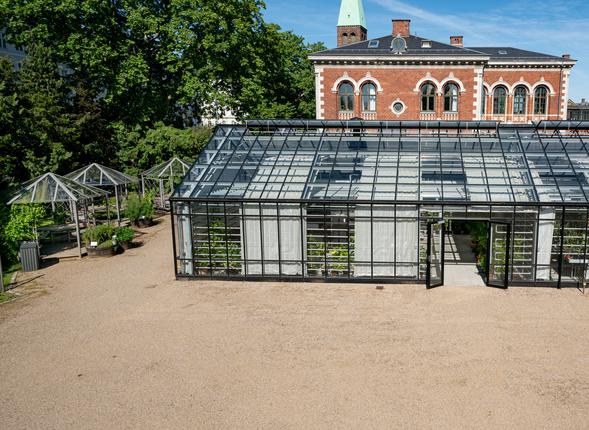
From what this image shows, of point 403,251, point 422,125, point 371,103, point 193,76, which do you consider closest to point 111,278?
point 403,251

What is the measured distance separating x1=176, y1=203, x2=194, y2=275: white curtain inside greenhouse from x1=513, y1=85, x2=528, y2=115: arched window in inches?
1463

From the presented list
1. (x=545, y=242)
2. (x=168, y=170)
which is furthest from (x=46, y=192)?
(x=545, y=242)

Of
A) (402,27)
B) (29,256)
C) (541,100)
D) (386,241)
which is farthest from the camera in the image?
(541,100)

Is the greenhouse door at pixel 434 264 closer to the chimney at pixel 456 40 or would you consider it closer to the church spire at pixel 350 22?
the chimney at pixel 456 40

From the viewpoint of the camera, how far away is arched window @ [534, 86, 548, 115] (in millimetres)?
42969

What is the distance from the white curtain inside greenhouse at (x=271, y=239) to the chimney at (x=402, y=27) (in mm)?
28117

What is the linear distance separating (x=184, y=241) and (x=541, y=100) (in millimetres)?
38812

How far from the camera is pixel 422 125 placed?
1964 centimetres

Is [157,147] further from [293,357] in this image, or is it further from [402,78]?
[293,357]

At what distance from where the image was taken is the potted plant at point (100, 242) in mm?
19594

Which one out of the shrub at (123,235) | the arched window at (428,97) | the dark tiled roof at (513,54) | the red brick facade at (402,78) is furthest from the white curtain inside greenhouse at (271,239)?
the dark tiled roof at (513,54)

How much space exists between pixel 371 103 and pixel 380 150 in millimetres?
20242

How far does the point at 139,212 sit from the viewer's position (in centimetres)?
2522

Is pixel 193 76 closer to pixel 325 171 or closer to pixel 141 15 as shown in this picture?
pixel 141 15
